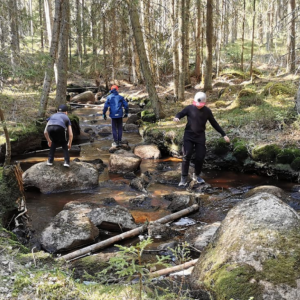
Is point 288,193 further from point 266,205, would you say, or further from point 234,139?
point 266,205

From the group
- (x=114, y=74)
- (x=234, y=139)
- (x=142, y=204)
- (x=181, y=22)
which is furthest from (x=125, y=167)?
(x=114, y=74)

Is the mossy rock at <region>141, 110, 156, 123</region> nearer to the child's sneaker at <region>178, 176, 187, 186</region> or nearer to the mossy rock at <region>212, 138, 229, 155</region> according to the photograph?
the mossy rock at <region>212, 138, 229, 155</region>

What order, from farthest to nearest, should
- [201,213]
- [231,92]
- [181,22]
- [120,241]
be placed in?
[231,92] < [181,22] < [201,213] < [120,241]

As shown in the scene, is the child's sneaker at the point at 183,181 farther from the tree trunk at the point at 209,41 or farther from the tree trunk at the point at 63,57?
the tree trunk at the point at 209,41

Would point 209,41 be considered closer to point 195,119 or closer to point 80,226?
point 195,119

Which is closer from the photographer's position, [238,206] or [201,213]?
[238,206]

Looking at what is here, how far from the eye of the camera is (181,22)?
52.1ft

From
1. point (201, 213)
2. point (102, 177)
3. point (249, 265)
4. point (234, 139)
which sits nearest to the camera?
point (249, 265)

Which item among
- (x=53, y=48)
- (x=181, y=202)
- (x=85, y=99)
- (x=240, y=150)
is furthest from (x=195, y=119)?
(x=85, y=99)

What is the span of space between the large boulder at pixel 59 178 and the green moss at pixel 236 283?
576cm

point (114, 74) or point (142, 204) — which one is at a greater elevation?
point (114, 74)

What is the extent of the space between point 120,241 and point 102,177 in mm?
4278

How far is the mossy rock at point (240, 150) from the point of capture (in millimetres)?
9852

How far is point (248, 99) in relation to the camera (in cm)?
1455
